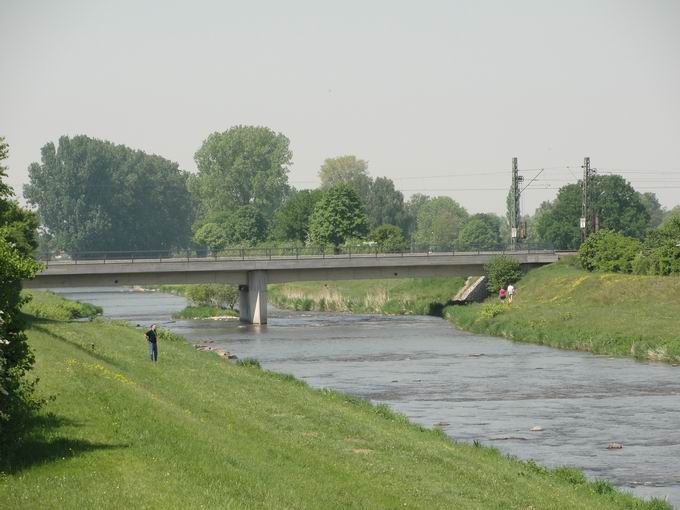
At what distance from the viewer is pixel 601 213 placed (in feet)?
586

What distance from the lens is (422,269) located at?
113875 millimetres

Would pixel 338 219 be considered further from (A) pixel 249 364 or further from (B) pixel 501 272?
(A) pixel 249 364

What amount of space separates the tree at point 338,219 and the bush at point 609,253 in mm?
63611

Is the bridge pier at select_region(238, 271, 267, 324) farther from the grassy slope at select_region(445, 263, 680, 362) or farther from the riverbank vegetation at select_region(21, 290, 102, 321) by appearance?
the grassy slope at select_region(445, 263, 680, 362)

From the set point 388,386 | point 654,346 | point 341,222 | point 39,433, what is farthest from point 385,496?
point 341,222

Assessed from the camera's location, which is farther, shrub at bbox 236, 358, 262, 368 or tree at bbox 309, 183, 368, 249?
tree at bbox 309, 183, 368, 249

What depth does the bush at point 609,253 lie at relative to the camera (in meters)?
105

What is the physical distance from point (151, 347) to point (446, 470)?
2427cm

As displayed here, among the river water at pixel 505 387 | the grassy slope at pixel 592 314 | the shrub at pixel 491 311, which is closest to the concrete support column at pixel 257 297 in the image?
the river water at pixel 505 387

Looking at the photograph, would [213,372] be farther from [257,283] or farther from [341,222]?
[341,222]

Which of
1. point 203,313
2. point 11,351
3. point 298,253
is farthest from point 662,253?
point 11,351

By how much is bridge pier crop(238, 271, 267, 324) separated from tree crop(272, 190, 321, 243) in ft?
249

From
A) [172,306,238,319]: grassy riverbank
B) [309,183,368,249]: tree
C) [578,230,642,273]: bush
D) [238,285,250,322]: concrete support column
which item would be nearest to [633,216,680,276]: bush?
[578,230,642,273]: bush

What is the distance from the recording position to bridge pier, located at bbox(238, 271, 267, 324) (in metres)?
106
